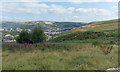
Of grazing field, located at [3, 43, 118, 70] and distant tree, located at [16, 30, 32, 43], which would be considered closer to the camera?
grazing field, located at [3, 43, 118, 70]

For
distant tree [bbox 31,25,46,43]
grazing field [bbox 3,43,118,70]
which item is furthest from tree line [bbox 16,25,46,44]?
grazing field [bbox 3,43,118,70]

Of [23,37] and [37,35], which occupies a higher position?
[37,35]

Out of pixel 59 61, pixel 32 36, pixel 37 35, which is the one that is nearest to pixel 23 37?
pixel 32 36

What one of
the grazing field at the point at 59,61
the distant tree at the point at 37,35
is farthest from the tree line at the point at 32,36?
the grazing field at the point at 59,61

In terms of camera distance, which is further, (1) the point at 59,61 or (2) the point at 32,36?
(2) the point at 32,36

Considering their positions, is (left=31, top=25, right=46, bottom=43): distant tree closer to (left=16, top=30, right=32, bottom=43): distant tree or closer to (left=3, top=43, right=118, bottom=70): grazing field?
(left=16, top=30, right=32, bottom=43): distant tree

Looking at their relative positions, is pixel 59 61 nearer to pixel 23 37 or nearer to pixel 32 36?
pixel 32 36

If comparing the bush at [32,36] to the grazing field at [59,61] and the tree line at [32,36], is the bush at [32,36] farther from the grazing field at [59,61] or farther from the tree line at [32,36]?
the grazing field at [59,61]

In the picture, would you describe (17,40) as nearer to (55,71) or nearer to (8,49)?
(8,49)

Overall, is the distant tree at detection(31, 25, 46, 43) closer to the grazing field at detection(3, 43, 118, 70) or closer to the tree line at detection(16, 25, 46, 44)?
the tree line at detection(16, 25, 46, 44)

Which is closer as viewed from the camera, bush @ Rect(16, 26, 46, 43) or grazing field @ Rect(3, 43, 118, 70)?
grazing field @ Rect(3, 43, 118, 70)

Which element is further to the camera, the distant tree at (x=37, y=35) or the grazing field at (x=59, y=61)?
the distant tree at (x=37, y=35)

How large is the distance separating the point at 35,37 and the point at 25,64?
11618 mm

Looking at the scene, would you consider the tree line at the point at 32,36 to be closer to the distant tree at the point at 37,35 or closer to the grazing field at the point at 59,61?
the distant tree at the point at 37,35
